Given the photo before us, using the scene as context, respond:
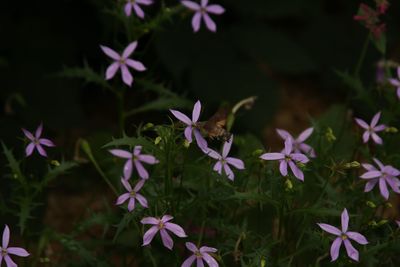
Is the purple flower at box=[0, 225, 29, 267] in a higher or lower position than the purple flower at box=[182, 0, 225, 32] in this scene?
lower

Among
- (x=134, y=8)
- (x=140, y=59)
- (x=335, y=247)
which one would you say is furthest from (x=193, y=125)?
(x=140, y=59)

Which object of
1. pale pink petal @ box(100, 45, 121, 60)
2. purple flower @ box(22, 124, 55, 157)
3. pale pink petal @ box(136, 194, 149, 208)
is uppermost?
pale pink petal @ box(100, 45, 121, 60)

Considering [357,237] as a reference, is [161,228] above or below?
above

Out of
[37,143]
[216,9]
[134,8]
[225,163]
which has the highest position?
[134,8]

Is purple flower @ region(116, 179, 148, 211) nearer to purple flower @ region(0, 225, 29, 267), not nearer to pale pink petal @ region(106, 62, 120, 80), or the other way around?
purple flower @ region(0, 225, 29, 267)

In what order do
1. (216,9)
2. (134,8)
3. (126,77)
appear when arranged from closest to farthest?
(126,77) → (134,8) → (216,9)

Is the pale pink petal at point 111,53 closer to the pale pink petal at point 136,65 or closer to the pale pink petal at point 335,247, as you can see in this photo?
the pale pink petal at point 136,65

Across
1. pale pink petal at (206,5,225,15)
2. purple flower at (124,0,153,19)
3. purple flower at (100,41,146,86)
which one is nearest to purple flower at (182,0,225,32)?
pale pink petal at (206,5,225,15)

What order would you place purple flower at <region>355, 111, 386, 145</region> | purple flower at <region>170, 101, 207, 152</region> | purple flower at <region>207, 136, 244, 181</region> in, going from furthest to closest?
purple flower at <region>355, 111, 386, 145</region> → purple flower at <region>207, 136, 244, 181</region> → purple flower at <region>170, 101, 207, 152</region>

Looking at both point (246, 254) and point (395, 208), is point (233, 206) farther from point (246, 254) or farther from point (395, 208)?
point (395, 208)

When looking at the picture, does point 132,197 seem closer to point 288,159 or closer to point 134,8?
point 288,159

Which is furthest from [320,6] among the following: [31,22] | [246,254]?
[246,254]
